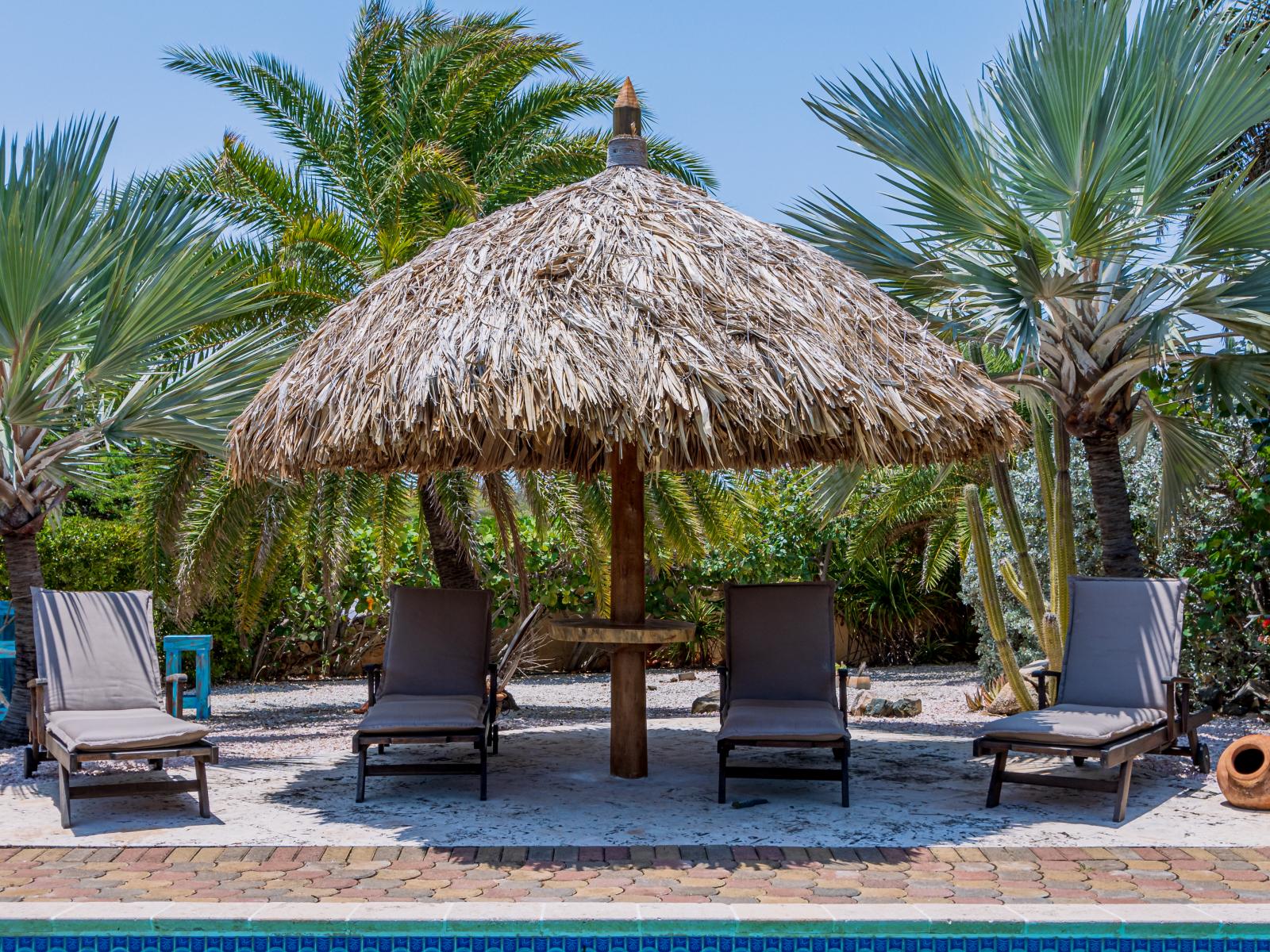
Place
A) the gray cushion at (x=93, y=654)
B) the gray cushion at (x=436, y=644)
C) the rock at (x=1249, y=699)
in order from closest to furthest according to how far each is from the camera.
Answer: the gray cushion at (x=93, y=654) < the gray cushion at (x=436, y=644) < the rock at (x=1249, y=699)

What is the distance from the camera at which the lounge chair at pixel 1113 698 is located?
5.32 meters

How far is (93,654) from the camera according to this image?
20.4 feet

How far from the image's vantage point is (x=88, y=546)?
37.1ft

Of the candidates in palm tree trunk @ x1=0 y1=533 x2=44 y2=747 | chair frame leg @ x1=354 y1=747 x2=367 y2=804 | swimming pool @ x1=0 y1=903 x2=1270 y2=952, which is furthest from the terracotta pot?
palm tree trunk @ x1=0 y1=533 x2=44 y2=747

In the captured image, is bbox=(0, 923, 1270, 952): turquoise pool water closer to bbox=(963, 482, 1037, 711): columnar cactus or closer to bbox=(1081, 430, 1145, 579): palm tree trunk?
bbox=(1081, 430, 1145, 579): palm tree trunk

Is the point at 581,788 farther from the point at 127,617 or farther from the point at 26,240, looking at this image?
the point at 26,240

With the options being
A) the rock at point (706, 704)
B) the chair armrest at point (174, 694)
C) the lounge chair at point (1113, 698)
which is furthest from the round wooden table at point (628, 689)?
the rock at point (706, 704)

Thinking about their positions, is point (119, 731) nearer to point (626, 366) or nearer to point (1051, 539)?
point (626, 366)

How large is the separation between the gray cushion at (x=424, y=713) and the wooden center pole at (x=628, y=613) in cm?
75

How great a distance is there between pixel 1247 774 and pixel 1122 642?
3.31 ft

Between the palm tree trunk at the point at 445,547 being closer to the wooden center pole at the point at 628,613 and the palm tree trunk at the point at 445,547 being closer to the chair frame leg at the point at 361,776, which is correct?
the wooden center pole at the point at 628,613

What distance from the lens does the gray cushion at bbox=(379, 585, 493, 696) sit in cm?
677

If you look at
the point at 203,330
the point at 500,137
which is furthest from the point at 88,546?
the point at 500,137

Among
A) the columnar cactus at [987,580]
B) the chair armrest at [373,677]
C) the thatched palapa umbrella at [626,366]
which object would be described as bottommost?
the chair armrest at [373,677]
